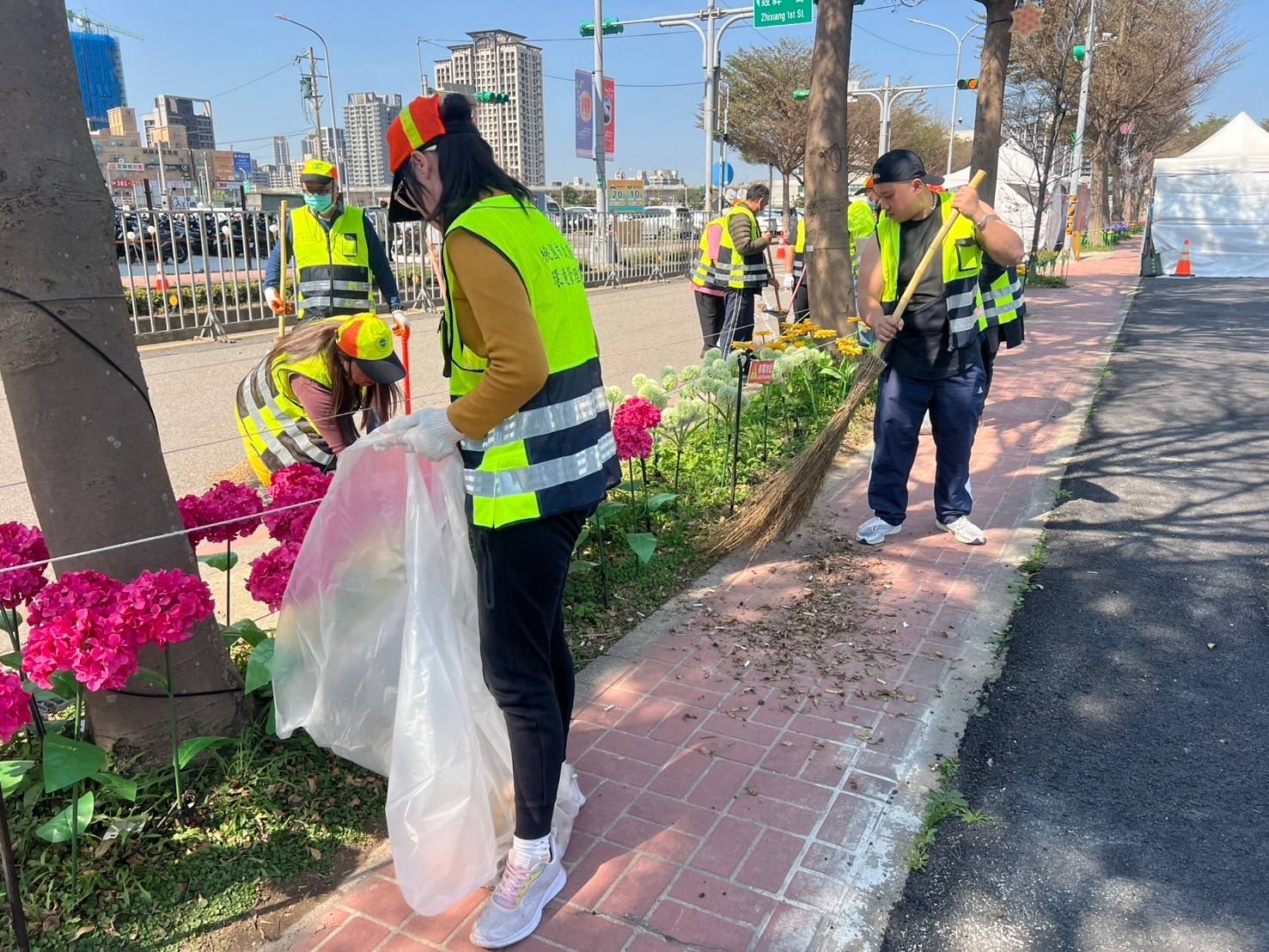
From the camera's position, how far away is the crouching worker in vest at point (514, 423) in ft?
6.22

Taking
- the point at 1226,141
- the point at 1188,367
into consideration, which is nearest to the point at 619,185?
the point at 1226,141

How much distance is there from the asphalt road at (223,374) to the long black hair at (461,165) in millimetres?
2859

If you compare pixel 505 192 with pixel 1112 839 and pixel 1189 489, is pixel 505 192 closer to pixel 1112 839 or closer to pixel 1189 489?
pixel 1112 839

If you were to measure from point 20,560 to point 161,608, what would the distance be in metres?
0.64

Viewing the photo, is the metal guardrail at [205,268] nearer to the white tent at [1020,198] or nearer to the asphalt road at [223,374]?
the asphalt road at [223,374]

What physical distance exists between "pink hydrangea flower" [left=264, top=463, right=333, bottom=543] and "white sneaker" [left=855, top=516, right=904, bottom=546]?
2.69 metres

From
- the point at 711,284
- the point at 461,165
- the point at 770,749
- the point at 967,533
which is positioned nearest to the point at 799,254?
the point at 711,284

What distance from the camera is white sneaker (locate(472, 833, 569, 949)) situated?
7.04ft

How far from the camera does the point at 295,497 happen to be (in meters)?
2.89

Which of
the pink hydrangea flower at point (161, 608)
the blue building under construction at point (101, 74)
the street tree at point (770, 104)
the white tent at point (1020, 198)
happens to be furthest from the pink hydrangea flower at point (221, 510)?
the blue building under construction at point (101, 74)

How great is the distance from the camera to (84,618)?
2.08 meters

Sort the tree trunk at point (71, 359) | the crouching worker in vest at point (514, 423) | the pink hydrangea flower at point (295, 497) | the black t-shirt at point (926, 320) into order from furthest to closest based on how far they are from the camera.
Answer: the black t-shirt at point (926, 320) → the pink hydrangea flower at point (295, 497) → the tree trunk at point (71, 359) → the crouching worker in vest at point (514, 423)

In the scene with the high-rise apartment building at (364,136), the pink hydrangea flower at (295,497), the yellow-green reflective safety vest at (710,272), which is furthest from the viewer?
the high-rise apartment building at (364,136)

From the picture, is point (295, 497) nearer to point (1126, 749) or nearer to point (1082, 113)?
point (1126, 749)
